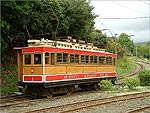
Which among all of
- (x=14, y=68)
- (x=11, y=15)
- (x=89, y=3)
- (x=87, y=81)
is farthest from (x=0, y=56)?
(x=89, y=3)

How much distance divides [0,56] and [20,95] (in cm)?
489

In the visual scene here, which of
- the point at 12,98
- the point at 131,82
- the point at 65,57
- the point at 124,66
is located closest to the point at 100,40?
the point at 124,66

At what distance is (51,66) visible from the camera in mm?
17938

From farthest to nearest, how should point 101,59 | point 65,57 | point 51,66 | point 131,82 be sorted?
point 101,59 → point 131,82 → point 65,57 → point 51,66

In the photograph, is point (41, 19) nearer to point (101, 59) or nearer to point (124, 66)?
point (101, 59)

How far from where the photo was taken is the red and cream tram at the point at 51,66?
17.8 meters

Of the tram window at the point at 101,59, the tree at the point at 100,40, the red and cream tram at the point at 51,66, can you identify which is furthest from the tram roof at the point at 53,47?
the tree at the point at 100,40

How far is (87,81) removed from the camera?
72.2 ft

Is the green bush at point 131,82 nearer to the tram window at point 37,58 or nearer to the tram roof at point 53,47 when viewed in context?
the tram roof at point 53,47

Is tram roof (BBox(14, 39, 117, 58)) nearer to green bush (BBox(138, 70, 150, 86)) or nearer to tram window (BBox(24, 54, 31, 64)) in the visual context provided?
tram window (BBox(24, 54, 31, 64))

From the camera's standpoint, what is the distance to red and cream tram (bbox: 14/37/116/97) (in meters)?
17.8

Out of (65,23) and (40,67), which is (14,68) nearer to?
(65,23)

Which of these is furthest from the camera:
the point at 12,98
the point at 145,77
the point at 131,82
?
the point at 145,77

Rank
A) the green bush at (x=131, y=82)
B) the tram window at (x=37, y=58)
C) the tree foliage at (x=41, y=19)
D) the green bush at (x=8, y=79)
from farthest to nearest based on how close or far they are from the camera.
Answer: the green bush at (x=131, y=82) < the green bush at (x=8, y=79) < the tree foliage at (x=41, y=19) < the tram window at (x=37, y=58)
